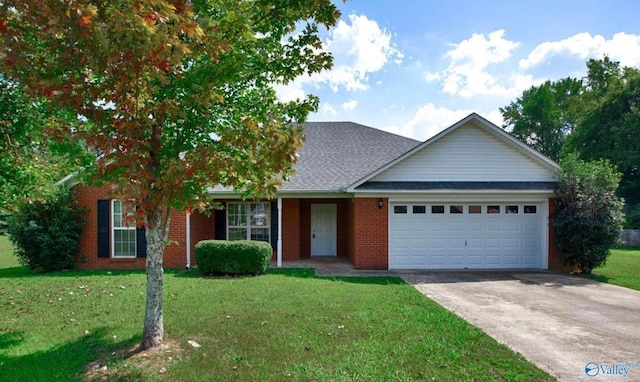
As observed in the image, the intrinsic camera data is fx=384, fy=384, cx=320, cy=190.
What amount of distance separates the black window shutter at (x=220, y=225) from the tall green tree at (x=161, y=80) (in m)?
9.16

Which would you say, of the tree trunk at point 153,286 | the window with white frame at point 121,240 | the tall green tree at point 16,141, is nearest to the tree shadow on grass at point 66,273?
the window with white frame at point 121,240

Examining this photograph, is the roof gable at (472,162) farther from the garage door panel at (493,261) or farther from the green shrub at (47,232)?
the green shrub at (47,232)

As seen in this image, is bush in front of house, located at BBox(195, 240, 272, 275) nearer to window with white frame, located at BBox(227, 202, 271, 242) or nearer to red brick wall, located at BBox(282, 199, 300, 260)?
window with white frame, located at BBox(227, 202, 271, 242)

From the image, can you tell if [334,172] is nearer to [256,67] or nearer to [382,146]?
[382,146]

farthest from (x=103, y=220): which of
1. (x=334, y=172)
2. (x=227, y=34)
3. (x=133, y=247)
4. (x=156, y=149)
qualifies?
(x=227, y=34)

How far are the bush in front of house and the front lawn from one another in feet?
5.88

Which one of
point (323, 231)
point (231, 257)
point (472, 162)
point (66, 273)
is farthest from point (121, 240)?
point (472, 162)

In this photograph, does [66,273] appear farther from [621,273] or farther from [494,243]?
[621,273]

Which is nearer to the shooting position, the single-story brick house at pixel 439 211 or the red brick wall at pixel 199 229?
the single-story brick house at pixel 439 211

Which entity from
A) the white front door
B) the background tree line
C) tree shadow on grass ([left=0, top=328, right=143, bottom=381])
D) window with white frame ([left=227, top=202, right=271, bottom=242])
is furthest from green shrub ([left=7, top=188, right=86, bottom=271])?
the background tree line

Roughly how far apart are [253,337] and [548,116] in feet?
183

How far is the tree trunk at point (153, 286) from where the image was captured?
17.6 feet

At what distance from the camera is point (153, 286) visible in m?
5.44

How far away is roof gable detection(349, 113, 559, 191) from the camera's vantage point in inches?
510
